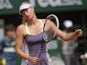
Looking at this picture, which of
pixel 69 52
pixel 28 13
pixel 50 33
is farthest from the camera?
pixel 69 52

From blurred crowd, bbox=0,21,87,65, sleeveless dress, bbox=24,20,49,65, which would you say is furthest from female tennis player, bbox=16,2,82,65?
blurred crowd, bbox=0,21,87,65

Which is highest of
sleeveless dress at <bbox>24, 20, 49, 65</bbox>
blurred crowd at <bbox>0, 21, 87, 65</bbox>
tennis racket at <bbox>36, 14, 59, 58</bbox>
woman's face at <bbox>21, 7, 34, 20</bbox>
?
woman's face at <bbox>21, 7, 34, 20</bbox>

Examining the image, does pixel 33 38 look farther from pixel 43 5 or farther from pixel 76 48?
pixel 43 5

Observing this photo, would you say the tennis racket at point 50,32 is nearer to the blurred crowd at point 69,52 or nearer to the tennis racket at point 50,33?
the tennis racket at point 50,33

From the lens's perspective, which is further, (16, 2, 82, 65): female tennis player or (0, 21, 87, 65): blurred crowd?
(0, 21, 87, 65): blurred crowd

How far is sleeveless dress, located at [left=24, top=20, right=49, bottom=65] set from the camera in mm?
6281

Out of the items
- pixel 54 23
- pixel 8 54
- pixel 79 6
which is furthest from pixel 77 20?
pixel 54 23

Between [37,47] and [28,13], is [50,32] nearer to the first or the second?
[37,47]

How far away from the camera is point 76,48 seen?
1134 centimetres

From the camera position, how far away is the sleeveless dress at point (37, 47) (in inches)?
247

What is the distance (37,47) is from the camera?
631cm

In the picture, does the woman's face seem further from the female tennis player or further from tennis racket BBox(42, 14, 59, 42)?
tennis racket BBox(42, 14, 59, 42)

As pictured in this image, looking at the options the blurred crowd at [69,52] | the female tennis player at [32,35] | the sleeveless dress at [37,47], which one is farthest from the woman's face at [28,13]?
the blurred crowd at [69,52]

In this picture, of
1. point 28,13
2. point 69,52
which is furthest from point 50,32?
point 69,52
